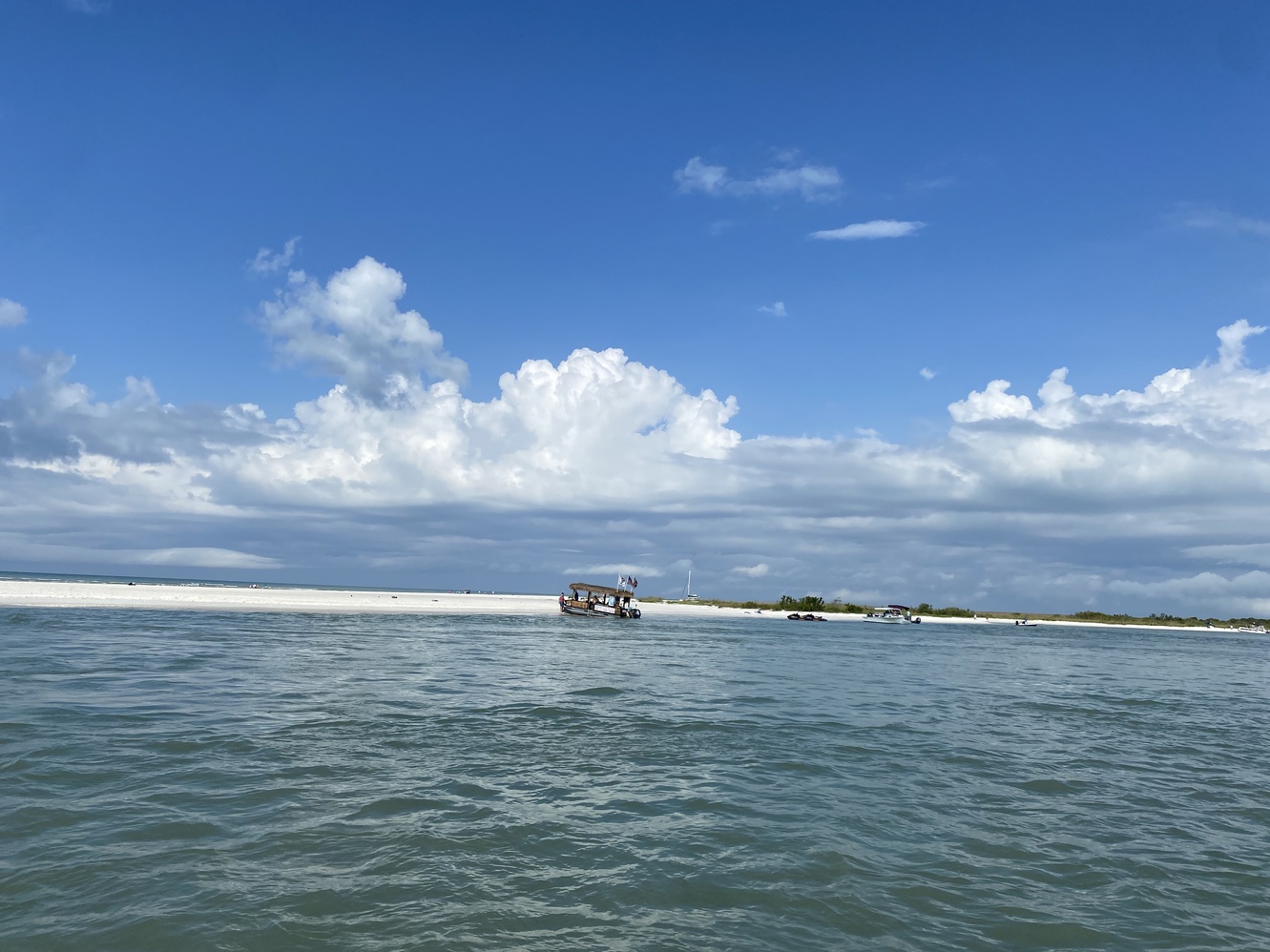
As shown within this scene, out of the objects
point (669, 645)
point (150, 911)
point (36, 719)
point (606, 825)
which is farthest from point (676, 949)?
point (669, 645)

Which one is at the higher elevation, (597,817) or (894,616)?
(597,817)

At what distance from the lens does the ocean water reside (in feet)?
29.8

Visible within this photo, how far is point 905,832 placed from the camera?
12852 mm

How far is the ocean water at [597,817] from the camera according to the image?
909 cm

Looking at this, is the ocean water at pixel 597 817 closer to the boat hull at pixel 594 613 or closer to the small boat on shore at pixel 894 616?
the boat hull at pixel 594 613

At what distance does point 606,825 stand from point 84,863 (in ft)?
24.0

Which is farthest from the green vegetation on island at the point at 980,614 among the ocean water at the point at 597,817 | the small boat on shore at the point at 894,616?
the ocean water at the point at 597,817

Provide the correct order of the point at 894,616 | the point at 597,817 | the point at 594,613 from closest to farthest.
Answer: the point at 597,817, the point at 594,613, the point at 894,616

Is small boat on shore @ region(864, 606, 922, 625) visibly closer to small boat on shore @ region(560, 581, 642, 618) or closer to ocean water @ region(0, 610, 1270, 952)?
small boat on shore @ region(560, 581, 642, 618)

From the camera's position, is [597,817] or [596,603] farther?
[596,603]

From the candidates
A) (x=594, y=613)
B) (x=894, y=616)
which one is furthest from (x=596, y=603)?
(x=894, y=616)

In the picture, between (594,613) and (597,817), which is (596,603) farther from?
(597,817)

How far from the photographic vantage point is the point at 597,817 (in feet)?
42.7

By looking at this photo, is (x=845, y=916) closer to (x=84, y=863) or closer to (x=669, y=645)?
(x=84, y=863)
